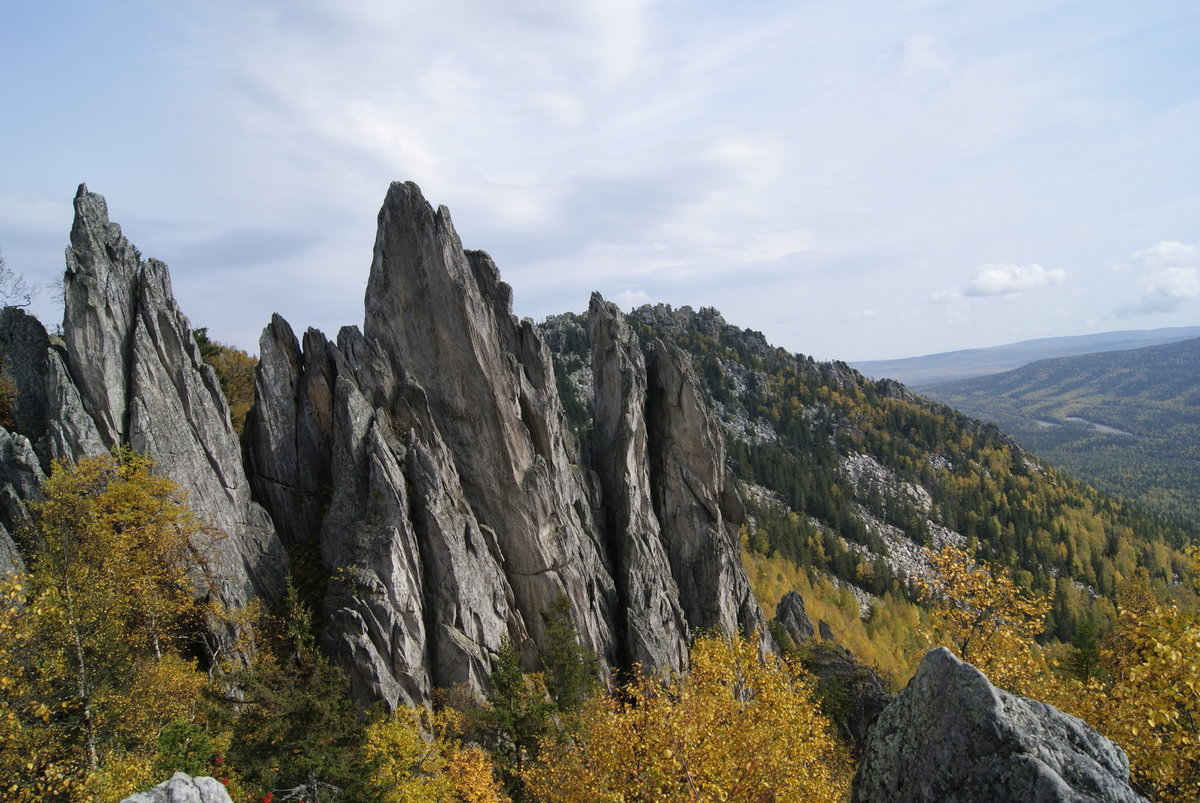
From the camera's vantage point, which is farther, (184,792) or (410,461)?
(410,461)

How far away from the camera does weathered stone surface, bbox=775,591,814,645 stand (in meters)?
77.2

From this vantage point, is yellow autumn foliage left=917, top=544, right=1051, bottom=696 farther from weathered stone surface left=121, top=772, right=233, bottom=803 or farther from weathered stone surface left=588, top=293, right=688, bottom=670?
weathered stone surface left=588, top=293, right=688, bottom=670

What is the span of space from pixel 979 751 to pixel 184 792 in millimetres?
15736

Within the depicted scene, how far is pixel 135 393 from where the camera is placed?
1454 inches

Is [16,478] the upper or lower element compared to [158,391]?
lower

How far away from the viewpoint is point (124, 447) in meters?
35.7

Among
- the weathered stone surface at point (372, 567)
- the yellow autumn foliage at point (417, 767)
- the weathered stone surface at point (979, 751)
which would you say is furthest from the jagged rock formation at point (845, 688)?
the weathered stone surface at point (979, 751)

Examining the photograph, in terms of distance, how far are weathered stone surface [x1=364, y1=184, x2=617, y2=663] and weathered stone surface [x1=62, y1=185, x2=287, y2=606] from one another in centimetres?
1345

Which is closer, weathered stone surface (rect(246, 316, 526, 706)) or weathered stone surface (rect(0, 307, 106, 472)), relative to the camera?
weathered stone surface (rect(0, 307, 106, 472))

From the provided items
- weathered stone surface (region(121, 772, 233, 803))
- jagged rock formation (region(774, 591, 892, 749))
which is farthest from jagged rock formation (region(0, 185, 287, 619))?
jagged rock formation (region(774, 591, 892, 749))

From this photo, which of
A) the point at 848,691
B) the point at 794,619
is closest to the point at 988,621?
the point at 848,691

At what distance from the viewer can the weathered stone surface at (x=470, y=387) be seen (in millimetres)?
48812

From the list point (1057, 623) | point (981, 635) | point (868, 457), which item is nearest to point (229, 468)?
point (981, 635)

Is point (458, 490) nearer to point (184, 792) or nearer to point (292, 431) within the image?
point (292, 431)
